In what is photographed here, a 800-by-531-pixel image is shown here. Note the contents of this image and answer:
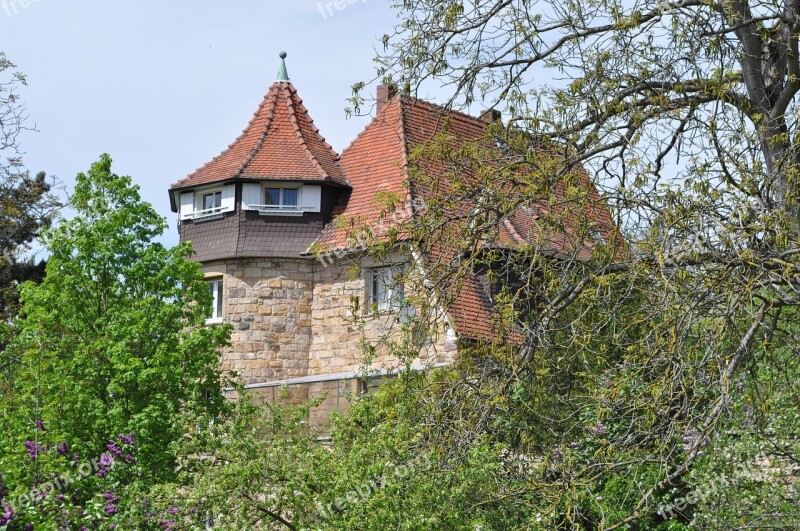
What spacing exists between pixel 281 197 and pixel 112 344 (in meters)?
8.34

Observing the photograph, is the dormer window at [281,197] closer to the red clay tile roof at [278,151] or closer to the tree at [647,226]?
the red clay tile roof at [278,151]

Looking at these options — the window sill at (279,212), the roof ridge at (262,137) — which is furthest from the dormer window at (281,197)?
the roof ridge at (262,137)

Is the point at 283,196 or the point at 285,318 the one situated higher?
the point at 283,196

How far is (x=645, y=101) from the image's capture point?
11.2 meters

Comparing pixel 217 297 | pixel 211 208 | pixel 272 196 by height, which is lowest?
pixel 217 297

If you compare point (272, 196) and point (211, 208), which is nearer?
point (272, 196)

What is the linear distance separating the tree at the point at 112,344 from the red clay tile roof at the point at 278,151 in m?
6.11

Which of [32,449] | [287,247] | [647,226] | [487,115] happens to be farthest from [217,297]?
[647,226]

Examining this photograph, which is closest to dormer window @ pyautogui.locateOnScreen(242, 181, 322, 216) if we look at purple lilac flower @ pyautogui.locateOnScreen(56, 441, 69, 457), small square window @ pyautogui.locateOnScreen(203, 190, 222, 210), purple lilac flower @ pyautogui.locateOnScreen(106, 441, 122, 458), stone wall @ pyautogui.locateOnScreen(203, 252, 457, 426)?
small square window @ pyautogui.locateOnScreen(203, 190, 222, 210)

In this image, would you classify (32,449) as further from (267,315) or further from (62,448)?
(267,315)

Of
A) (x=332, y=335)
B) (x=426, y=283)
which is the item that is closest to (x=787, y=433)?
(x=426, y=283)

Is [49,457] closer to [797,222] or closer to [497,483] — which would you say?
[497,483]

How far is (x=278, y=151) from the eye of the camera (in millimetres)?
29109

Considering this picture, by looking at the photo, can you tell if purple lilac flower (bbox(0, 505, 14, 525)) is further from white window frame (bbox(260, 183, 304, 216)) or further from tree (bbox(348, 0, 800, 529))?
white window frame (bbox(260, 183, 304, 216))
